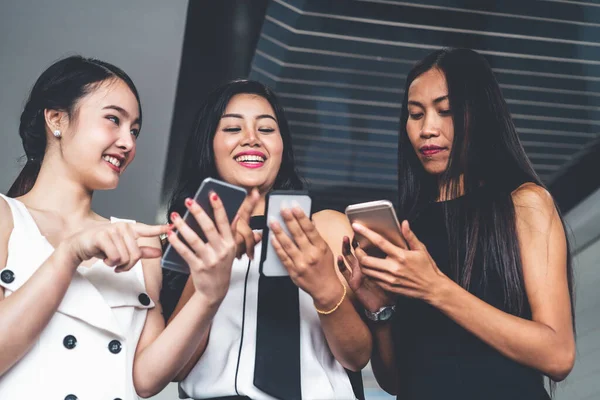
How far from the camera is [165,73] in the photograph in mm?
3520

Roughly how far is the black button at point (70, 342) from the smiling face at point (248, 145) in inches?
25.8

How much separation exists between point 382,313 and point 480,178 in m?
0.48

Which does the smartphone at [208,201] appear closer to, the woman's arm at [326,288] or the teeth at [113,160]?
the woman's arm at [326,288]

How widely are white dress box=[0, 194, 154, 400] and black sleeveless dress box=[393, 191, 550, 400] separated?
696mm

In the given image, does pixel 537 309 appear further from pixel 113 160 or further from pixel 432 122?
pixel 113 160

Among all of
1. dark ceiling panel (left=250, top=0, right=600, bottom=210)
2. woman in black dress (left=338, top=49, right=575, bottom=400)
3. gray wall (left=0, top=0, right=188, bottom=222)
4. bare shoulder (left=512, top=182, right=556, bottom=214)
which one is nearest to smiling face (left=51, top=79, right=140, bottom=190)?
woman in black dress (left=338, top=49, right=575, bottom=400)

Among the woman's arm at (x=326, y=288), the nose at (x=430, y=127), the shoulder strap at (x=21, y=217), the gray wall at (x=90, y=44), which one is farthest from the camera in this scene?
the gray wall at (x=90, y=44)

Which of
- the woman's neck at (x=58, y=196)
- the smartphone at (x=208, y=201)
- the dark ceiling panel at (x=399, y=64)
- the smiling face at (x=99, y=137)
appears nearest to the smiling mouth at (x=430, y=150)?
the smartphone at (x=208, y=201)

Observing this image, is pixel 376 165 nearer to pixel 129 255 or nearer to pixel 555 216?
pixel 555 216

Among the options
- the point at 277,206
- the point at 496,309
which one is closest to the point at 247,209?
the point at 277,206

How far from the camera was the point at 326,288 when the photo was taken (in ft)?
5.21

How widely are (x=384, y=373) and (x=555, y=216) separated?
635 mm

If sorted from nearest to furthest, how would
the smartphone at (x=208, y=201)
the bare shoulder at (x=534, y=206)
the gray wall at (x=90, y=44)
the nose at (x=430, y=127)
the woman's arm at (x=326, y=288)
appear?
the smartphone at (x=208, y=201) → the woman's arm at (x=326, y=288) → the bare shoulder at (x=534, y=206) → the nose at (x=430, y=127) → the gray wall at (x=90, y=44)

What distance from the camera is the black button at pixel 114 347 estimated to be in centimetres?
158
